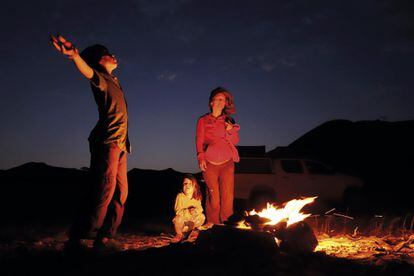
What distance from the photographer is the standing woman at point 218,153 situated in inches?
222

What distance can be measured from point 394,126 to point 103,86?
30.6 meters

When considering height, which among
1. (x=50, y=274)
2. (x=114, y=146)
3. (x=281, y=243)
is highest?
(x=114, y=146)

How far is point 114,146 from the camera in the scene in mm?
4145

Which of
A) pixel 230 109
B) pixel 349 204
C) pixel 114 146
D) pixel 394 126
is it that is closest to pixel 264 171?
pixel 349 204

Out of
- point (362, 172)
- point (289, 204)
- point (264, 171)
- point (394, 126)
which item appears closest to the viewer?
point (289, 204)

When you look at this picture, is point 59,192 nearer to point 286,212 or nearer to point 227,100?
point 227,100

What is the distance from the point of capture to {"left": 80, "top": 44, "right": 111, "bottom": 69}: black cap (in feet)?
14.4

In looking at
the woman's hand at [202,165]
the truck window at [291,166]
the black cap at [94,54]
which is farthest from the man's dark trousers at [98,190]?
the truck window at [291,166]

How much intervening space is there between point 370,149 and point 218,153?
85.1 feet

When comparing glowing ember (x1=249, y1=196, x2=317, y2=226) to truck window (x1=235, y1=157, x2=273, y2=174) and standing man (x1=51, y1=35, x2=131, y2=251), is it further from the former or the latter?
truck window (x1=235, y1=157, x2=273, y2=174)

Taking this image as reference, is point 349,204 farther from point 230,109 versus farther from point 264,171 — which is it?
point 230,109

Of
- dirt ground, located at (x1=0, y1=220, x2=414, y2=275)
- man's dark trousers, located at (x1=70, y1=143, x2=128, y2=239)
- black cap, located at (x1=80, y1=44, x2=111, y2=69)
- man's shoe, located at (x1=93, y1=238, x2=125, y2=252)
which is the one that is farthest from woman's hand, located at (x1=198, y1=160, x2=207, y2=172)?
black cap, located at (x1=80, y1=44, x2=111, y2=69)

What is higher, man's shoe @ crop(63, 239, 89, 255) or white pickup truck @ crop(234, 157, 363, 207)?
white pickup truck @ crop(234, 157, 363, 207)

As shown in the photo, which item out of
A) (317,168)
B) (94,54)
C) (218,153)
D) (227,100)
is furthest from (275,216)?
(317,168)
